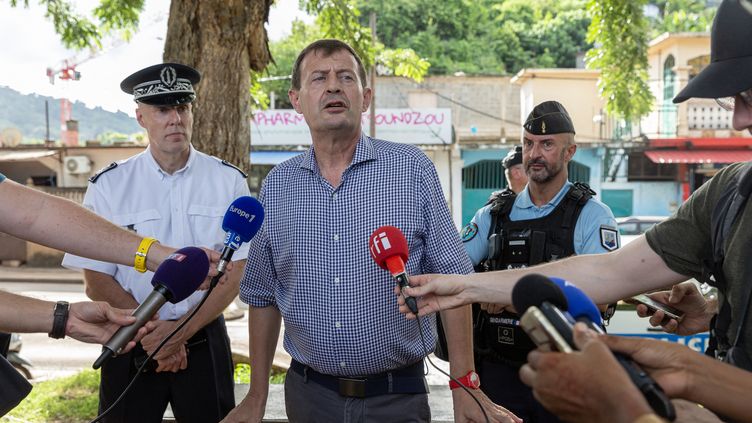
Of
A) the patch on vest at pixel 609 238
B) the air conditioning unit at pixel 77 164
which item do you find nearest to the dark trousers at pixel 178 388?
the patch on vest at pixel 609 238

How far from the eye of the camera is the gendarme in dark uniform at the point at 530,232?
3.92m

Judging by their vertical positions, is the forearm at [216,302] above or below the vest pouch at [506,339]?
above

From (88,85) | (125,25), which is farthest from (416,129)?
(88,85)

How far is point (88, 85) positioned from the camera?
6617 mm

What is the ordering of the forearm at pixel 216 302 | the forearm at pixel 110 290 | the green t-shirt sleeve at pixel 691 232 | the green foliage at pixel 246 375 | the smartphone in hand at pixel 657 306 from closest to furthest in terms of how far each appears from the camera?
1. the green t-shirt sleeve at pixel 691 232
2. the smartphone in hand at pixel 657 306
3. the forearm at pixel 216 302
4. the forearm at pixel 110 290
5. the green foliage at pixel 246 375

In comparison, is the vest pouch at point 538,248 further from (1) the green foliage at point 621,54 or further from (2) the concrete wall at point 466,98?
(2) the concrete wall at point 466,98

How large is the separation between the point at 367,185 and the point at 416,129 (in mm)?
22592

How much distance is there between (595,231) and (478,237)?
0.67m

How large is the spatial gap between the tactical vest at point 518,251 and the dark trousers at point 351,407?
864 millimetres

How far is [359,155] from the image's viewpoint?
10.8ft

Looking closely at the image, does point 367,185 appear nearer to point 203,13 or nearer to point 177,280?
point 177,280

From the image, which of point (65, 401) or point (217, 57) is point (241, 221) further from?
point (65, 401)

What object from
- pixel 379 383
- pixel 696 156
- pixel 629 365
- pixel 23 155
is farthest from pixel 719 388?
pixel 23 155

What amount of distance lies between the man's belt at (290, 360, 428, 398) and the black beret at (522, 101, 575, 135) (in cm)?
179
